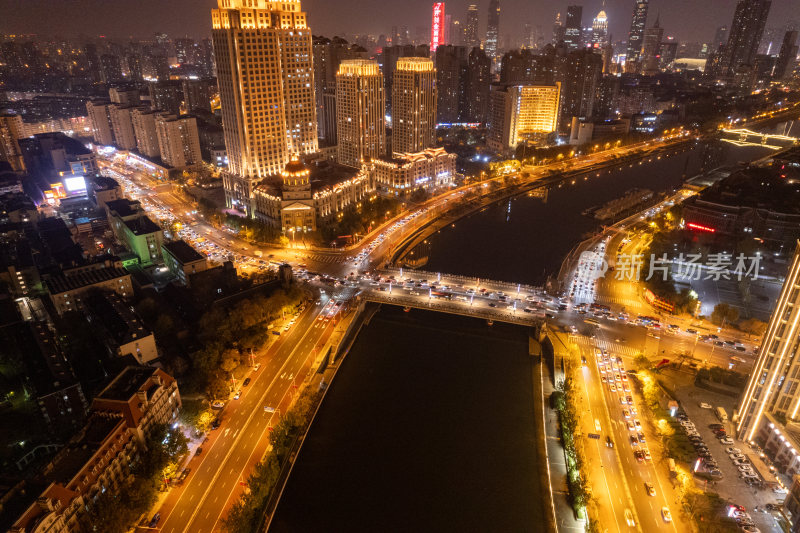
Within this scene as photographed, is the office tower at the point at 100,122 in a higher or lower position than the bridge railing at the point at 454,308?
higher

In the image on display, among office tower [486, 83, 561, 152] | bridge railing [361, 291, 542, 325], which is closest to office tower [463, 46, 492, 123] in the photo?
office tower [486, 83, 561, 152]

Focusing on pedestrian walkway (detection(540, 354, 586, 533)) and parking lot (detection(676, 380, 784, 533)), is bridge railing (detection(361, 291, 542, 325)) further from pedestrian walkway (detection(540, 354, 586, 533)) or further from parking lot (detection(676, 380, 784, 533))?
parking lot (detection(676, 380, 784, 533))

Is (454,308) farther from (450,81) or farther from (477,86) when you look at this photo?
(477,86)

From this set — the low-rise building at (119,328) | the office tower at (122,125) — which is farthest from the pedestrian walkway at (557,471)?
the office tower at (122,125)

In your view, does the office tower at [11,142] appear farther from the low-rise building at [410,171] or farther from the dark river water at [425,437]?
the dark river water at [425,437]

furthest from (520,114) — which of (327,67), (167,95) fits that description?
(167,95)

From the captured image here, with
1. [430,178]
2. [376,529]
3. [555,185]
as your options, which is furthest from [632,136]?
[376,529]
